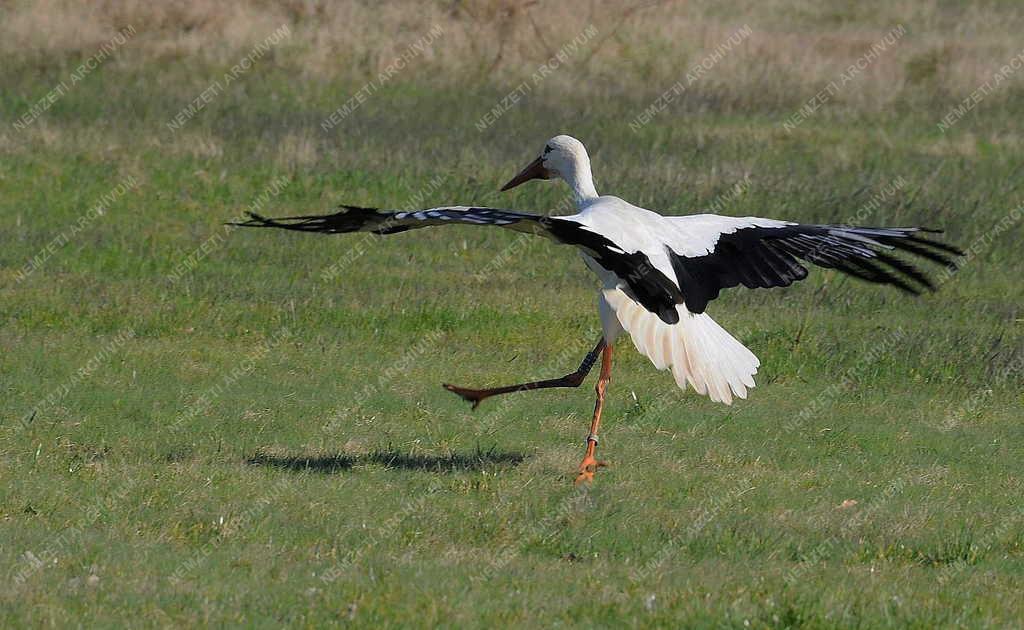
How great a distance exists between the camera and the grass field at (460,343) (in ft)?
20.2

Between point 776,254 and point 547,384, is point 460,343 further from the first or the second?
point 776,254

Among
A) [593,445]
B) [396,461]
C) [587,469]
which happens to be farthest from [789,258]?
[396,461]

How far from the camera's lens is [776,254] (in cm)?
820

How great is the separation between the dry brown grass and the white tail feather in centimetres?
1208

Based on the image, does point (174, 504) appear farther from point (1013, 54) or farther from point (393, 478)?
point (1013, 54)

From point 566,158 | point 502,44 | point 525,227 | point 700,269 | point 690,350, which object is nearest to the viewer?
point 525,227

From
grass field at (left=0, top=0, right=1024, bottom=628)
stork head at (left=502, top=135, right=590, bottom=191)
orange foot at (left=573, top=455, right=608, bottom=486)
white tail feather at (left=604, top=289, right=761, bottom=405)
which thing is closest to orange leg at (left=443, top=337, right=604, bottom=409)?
grass field at (left=0, top=0, right=1024, bottom=628)

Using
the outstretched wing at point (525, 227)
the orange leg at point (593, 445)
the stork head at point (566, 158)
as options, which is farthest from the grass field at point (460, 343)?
the stork head at point (566, 158)

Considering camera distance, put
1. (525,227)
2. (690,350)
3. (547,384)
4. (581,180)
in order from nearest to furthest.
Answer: (525,227) < (690,350) < (547,384) < (581,180)

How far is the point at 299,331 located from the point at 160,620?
5792mm

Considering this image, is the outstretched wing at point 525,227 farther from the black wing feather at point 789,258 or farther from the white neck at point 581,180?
the white neck at point 581,180

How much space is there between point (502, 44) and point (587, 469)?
46.7 ft

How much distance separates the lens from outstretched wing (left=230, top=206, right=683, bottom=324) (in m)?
6.71

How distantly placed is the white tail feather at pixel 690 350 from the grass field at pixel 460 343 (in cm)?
47
